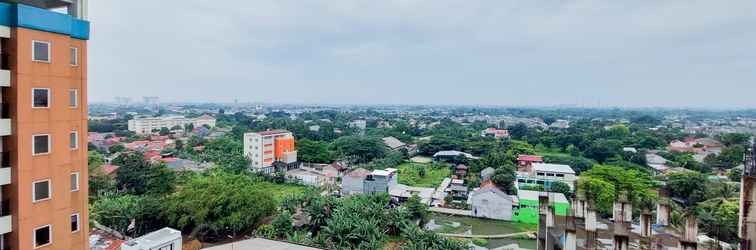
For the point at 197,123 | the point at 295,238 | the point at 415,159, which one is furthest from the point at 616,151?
the point at 197,123

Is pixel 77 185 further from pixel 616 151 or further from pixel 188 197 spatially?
pixel 616 151

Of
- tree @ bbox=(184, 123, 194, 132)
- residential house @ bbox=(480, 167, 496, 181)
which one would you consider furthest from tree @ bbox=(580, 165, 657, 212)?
tree @ bbox=(184, 123, 194, 132)

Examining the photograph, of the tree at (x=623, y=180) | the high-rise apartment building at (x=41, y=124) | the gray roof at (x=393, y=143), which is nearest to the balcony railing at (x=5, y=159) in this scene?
the high-rise apartment building at (x=41, y=124)

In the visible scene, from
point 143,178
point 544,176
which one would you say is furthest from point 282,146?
point 544,176

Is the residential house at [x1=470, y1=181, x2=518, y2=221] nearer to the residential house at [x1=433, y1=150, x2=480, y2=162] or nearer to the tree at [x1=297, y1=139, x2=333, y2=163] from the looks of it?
the residential house at [x1=433, y1=150, x2=480, y2=162]

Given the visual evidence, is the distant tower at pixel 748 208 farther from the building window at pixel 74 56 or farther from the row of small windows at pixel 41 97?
the building window at pixel 74 56

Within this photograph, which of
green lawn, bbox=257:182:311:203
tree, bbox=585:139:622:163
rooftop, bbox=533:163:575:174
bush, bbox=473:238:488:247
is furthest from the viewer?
tree, bbox=585:139:622:163
